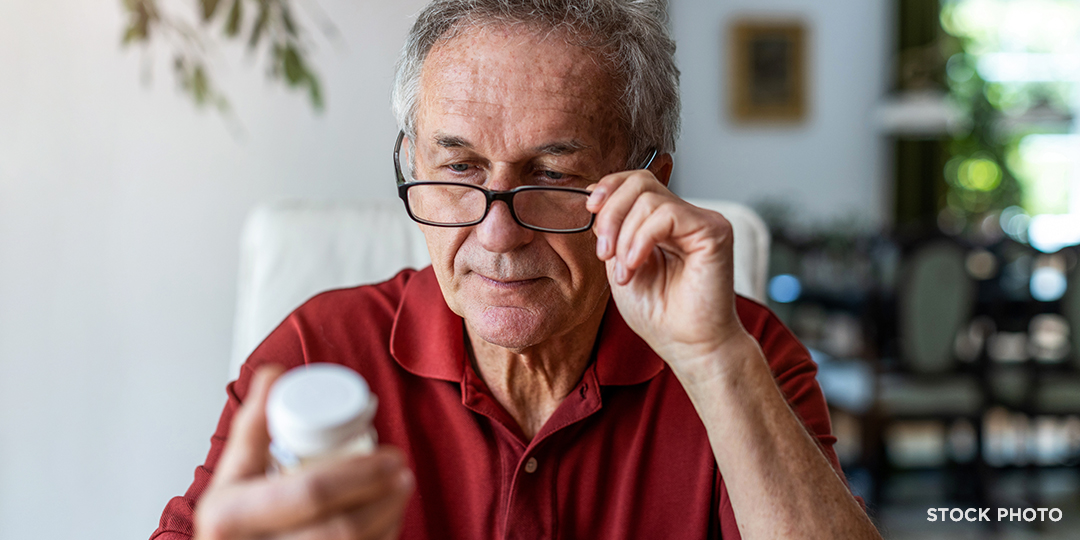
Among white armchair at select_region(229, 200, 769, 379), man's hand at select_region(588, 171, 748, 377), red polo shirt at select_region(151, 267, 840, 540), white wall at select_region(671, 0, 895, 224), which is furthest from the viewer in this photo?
white wall at select_region(671, 0, 895, 224)

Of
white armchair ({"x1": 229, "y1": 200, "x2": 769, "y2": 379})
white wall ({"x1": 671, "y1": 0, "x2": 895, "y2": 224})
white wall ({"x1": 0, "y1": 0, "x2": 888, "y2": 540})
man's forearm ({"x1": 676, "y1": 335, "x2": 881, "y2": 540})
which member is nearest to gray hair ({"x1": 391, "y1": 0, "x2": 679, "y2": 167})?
man's forearm ({"x1": 676, "y1": 335, "x2": 881, "y2": 540})

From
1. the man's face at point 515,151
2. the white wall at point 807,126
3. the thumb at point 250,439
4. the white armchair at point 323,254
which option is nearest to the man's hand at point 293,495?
the thumb at point 250,439

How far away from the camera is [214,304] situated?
1.97 metres

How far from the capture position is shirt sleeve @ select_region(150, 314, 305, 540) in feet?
2.99

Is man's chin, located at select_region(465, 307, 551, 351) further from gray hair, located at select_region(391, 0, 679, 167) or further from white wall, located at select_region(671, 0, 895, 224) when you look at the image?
white wall, located at select_region(671, 0, 895, 224)

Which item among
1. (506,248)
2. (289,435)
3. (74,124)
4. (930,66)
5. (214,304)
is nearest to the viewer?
(289,435)

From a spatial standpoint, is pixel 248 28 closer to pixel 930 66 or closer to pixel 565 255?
pixel 565 255

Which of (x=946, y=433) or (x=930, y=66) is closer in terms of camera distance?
(x=946, y=433)

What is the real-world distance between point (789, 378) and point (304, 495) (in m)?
0.84

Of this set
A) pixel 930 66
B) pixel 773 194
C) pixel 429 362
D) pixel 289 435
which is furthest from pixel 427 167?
pixel 930 66

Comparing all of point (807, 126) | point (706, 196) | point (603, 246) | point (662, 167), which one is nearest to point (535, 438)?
point (603, 246)

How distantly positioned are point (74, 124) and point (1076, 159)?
6.90m

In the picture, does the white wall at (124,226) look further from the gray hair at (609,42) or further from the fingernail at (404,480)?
the fingernail at (404,480)

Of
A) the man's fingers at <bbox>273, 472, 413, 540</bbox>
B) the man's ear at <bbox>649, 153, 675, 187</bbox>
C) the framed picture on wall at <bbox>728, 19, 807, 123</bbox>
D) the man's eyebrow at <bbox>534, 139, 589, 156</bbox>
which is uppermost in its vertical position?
the framed picture on wall at <bbox>728, 19, 807, 123</bbox>
